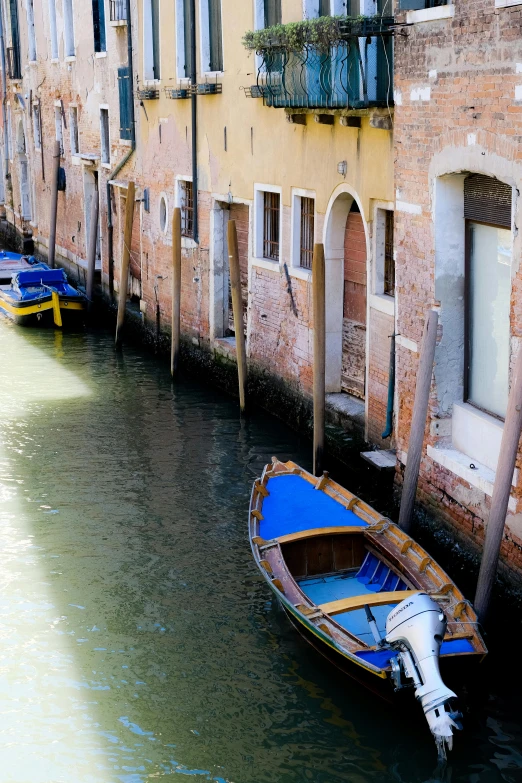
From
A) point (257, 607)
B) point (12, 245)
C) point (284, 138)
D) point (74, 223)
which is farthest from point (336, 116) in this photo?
point (12, 245)

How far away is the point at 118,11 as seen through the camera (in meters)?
14.8

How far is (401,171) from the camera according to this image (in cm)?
731

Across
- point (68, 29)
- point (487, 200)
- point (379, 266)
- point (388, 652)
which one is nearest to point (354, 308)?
point (379, 266)

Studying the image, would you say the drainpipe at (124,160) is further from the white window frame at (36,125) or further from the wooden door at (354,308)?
the wooden door at (354,308)

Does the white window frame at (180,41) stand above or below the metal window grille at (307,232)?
above

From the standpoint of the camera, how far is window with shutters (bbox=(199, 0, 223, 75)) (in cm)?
1185

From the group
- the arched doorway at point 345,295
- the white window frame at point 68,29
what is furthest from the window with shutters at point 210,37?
the white window frame at point 68,29

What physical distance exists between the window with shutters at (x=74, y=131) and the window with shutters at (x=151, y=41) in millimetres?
4806

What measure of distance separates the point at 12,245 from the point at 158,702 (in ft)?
68.9

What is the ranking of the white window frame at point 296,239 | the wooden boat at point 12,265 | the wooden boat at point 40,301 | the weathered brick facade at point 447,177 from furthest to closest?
the wooden boat at point 12,265
the wooden boat at point 40,301
the white window frame at point 296,239
the weathered brick facade at point 447,177

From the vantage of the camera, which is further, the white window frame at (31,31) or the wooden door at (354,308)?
the white window frame at (31,31)

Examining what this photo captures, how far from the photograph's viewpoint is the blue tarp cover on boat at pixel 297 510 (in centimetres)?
695

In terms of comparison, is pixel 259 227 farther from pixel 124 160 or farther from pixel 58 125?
pixel 58 125

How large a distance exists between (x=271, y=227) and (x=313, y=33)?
10.1ft
